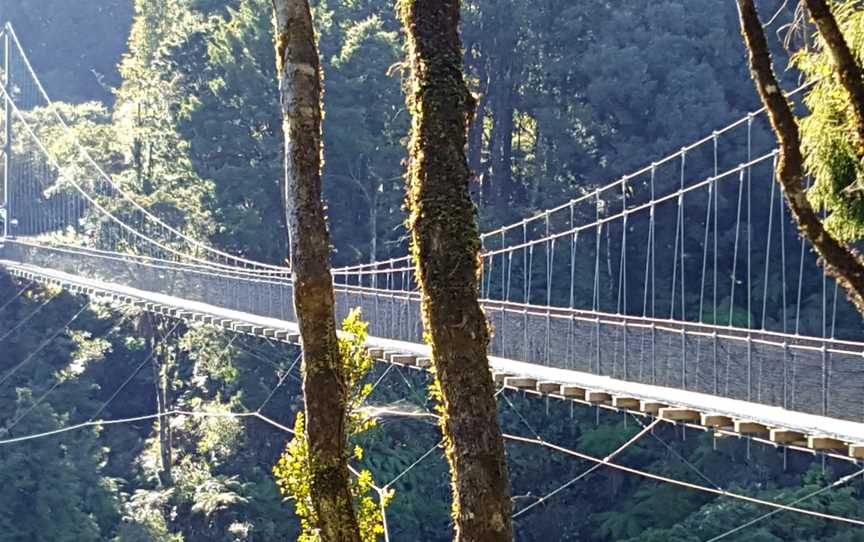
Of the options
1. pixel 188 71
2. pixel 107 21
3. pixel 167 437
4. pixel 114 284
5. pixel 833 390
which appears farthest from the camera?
pixel 107 21

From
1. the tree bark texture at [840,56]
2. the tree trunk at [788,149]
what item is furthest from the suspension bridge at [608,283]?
the tree bark texture at [840,56]

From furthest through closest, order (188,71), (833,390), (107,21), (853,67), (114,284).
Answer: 1. (107,21)
2. (188,71)
3. (114,284)
4. (833,390)
5. (853,67)

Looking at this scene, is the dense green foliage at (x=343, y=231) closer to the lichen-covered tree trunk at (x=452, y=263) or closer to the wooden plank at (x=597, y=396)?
the wooden plank at (x=597, y=396)

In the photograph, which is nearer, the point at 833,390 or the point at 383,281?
the point at 833,390

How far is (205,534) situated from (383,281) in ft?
18.2

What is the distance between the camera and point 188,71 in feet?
104

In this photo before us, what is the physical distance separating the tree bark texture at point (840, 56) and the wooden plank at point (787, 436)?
179 inches

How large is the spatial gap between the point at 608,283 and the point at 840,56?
66.9 ft

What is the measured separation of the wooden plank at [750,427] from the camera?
33.8 feet

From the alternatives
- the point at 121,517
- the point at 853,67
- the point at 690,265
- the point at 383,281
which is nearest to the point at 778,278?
the point at 690,265

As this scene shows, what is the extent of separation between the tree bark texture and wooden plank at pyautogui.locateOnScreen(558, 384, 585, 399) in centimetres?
698

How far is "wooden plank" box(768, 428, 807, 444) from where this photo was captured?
10008 millimetres

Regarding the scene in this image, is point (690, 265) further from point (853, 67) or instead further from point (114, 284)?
point (853, 67)

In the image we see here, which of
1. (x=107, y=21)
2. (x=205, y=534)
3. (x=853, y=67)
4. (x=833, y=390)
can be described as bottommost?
(x=205, y=534)
